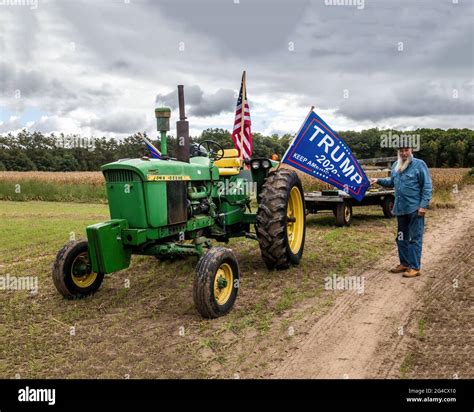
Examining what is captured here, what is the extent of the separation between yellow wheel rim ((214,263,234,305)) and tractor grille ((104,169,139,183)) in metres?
1.27

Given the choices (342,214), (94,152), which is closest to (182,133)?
(342,214)

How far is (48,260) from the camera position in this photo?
7539mm

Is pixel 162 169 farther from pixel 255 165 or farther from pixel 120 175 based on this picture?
pixel 255 165

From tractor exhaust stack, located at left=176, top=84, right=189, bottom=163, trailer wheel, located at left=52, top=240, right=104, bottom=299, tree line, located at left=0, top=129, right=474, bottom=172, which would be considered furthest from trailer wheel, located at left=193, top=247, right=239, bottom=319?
tree line, located at left=0, top=129, right=474, bottom=172

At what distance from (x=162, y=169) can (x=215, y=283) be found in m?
1.29

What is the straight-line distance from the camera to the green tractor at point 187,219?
4637mm

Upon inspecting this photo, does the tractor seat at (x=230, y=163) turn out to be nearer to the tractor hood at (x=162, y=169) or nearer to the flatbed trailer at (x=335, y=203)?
the tractor hood at (x=162, y=169)

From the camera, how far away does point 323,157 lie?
25.1 feet

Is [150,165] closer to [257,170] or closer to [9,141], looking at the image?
[257,170]

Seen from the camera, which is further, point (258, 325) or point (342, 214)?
point (342, 214)

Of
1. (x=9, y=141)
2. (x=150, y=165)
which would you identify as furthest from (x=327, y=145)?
(x=9, y=141)

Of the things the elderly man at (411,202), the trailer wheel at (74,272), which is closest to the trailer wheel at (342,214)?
the elderly man at (411,202)

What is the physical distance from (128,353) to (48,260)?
425 cm

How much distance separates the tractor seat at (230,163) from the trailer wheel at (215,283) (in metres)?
1.88
